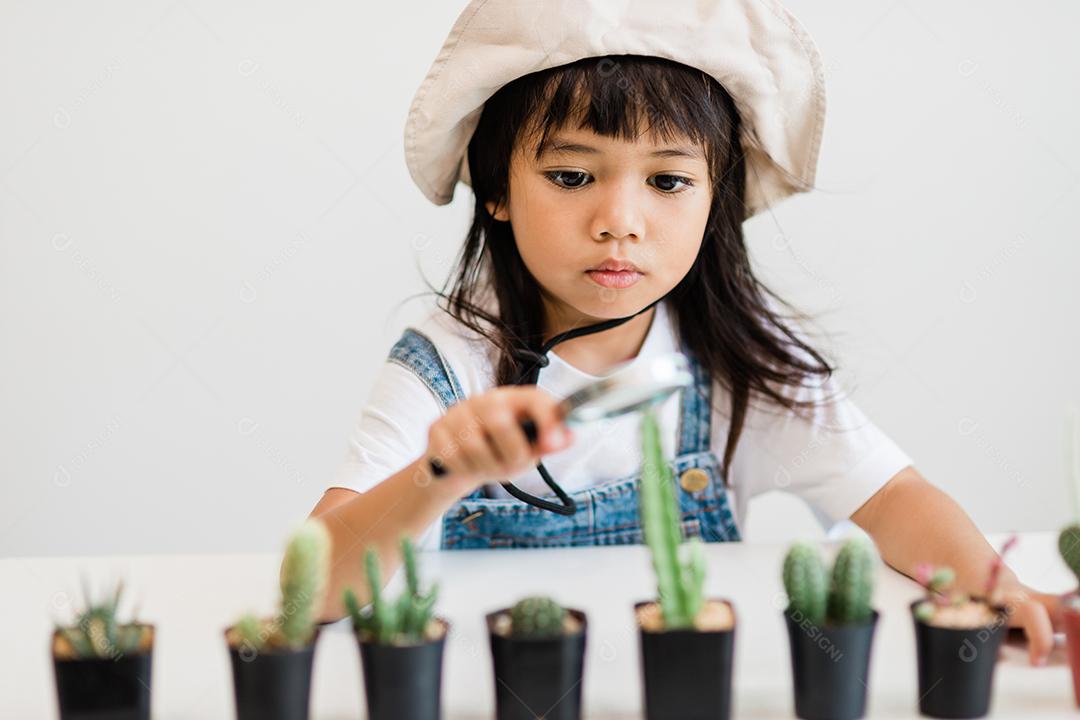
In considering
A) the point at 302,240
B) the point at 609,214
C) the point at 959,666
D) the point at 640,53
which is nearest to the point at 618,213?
the point at 609,214

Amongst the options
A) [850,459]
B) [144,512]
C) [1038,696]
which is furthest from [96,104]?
[1038,696]

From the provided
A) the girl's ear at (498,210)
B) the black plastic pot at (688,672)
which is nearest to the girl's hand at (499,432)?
the black plastic pot at (688,672)

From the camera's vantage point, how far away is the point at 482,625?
0.77m

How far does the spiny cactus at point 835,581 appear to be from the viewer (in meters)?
0.58

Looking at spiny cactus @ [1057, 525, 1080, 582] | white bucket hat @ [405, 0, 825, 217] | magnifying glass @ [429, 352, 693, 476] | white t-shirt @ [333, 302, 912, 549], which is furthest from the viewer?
white t-shirt @ [333, 302, 912, 549]

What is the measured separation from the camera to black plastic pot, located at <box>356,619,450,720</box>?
1.84ft

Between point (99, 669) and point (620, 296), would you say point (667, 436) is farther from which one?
point (99, 669)

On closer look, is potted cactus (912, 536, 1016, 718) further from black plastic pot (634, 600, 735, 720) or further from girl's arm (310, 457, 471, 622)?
girl's arm (310, 457, 471, 622)

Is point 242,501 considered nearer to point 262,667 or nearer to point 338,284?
point 338,284

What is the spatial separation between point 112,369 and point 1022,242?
1.38 metres

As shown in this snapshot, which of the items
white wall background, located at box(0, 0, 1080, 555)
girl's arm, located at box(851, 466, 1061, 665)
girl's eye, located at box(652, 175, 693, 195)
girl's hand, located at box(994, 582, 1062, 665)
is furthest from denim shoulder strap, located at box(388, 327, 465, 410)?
white wall background, located at box(0, 0, 1080, 555)

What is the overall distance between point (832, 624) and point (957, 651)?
65 mm

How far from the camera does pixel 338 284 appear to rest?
1700 mm

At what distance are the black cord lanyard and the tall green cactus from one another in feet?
1.37
